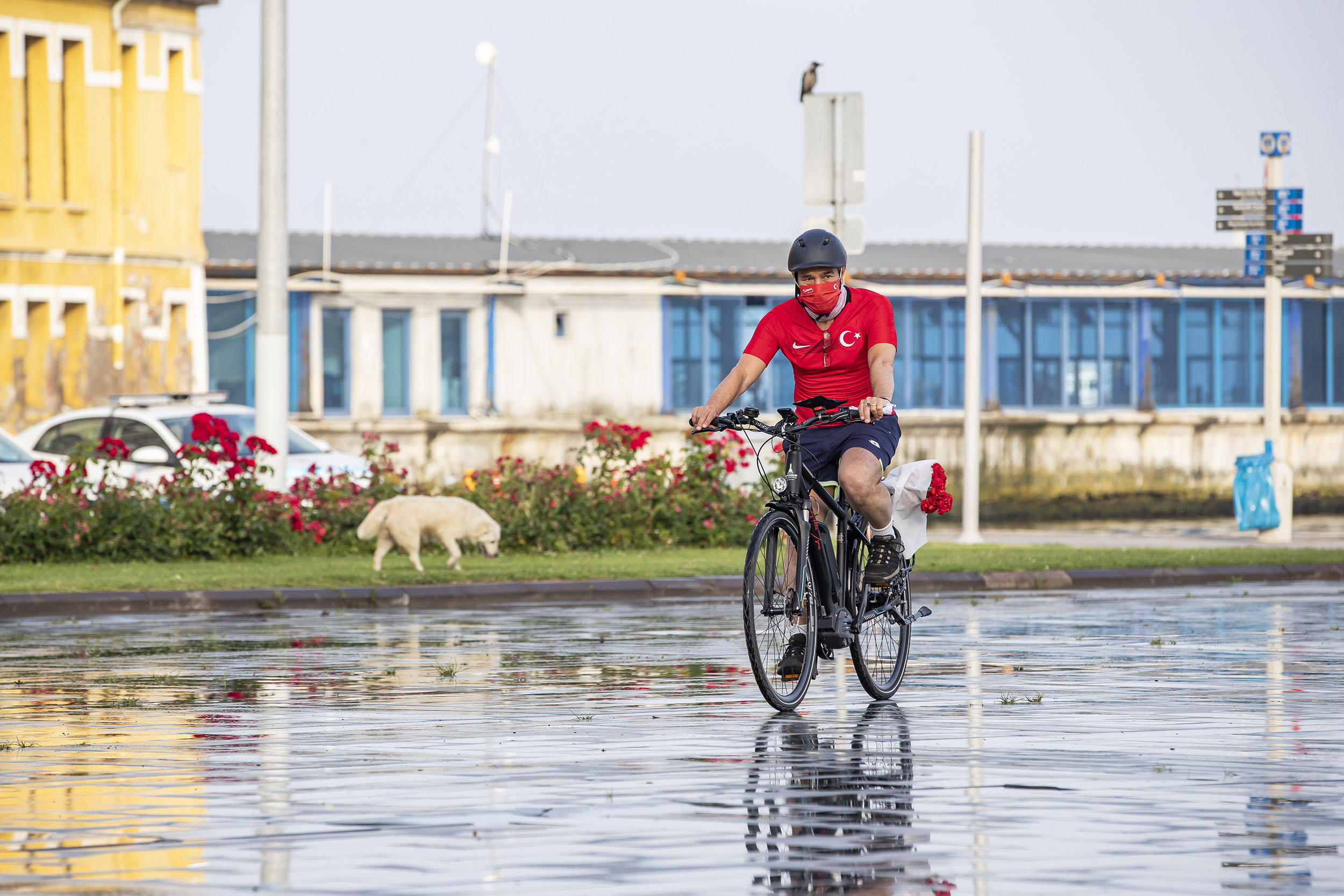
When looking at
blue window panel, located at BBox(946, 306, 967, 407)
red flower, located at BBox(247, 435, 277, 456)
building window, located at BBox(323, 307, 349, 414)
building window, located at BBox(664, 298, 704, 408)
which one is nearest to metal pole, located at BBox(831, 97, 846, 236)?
red flower, located at BBox(247, 435, 277, 456)

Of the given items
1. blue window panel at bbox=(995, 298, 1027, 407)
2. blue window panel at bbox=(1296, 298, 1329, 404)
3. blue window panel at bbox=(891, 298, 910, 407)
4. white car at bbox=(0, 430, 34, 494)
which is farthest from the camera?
blue window panel at bbox=(1296, 298, 1329, 404)

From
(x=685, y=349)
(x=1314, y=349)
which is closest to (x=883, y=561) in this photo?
(x=685, y=349)

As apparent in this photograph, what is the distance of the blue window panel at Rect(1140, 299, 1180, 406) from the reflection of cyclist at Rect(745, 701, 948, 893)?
113 feet

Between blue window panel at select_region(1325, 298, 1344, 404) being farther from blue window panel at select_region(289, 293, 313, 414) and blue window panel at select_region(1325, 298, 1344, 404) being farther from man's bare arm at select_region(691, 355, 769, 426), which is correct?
man's bare arm at select_region(691, 355, 769, 426)

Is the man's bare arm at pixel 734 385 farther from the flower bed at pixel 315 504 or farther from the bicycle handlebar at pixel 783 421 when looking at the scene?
the flower bed at pixel 315 504

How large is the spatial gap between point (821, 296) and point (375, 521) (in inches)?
378

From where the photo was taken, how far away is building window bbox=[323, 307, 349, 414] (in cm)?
3778

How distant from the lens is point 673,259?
4159 cm

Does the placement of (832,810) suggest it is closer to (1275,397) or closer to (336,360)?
(1275,397)

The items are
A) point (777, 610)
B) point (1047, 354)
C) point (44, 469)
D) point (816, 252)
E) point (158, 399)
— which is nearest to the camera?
point (777, 610)

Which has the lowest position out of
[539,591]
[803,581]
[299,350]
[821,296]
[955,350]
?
[539,591]

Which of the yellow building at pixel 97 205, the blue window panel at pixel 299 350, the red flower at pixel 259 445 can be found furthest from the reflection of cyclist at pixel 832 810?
the blue window panel at pixel 299 350

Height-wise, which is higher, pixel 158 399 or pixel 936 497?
pixel 158 399

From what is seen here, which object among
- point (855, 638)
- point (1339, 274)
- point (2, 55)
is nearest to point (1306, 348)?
point (1339, 274)
